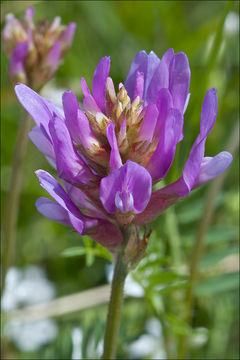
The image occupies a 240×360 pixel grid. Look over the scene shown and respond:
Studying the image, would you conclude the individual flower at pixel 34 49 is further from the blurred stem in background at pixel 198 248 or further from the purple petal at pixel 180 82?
the purple petal at pixel 180 82

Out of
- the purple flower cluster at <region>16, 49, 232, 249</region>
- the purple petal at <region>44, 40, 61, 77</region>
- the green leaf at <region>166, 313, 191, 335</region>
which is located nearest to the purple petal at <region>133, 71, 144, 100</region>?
the purple flower cluster at <region>16, 49, 232, 249</region>

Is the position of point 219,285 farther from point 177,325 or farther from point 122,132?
point 122,132

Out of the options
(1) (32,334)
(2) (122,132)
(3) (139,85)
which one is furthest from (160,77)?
(1) (32,334)

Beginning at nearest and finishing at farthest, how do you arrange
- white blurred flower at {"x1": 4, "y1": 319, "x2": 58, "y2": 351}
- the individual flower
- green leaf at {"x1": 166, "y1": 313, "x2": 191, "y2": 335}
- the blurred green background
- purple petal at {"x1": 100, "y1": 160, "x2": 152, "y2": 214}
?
purple petal at {"x1": 100, "y1": 160, "x2": 152, "y2": 214}, green leaf at {"x1": 166, "y1": 313, "x2": 191, "y2": 335}, the blurred green background, the individual flower, white blurred flower at {"x1": 4, "y1": 319, "x2": 58, "y2": 351}

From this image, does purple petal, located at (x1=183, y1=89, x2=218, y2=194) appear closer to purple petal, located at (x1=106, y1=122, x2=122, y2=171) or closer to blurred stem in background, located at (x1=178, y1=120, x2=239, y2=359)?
purple petal, located at (x1=106, y1=122, x2=122, y2=171)

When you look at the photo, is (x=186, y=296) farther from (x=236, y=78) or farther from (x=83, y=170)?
(x=236, y=78)

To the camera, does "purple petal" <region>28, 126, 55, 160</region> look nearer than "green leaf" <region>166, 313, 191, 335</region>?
Yes

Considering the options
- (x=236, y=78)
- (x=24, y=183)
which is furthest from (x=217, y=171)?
(x=24, y=183)

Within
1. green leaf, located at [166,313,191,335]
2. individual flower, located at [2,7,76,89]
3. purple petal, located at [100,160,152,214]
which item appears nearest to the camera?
purple petal, located at [100,160,152,214]
